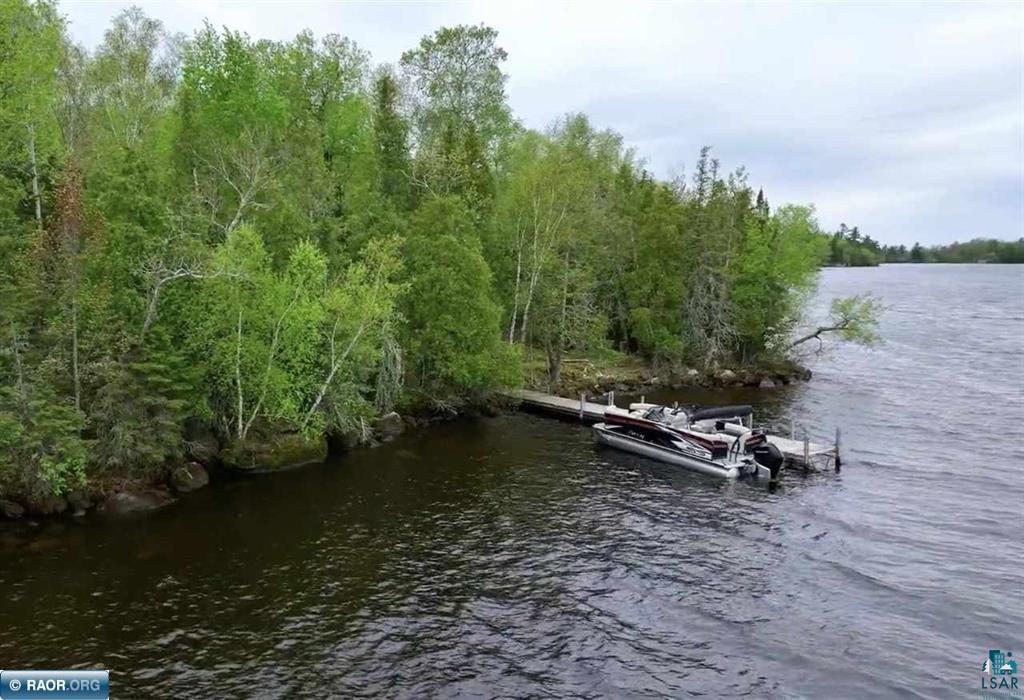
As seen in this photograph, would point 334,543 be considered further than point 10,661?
Yes

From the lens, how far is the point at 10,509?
25328 millimetres

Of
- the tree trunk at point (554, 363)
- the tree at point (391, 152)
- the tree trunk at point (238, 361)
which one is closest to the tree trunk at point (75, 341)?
the tree trunk at point (238, 361)

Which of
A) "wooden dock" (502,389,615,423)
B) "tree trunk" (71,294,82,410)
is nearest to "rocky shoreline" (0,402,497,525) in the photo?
"tree trunk" (71,294,82,410)

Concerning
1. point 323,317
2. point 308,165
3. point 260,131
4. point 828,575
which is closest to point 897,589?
point 828,575

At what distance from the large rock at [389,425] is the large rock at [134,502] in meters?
12.7

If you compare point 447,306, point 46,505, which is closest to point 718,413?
point 447,306

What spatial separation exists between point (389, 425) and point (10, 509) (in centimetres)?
1820

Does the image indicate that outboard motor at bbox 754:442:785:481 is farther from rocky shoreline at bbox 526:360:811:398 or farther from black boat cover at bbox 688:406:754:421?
rocky shoreline at bbox 526:360:811:398

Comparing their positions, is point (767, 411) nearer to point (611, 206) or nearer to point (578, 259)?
point (578, 259)

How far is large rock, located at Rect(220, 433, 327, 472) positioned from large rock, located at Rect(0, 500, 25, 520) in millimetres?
8088

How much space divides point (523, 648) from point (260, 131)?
3264 centimetres

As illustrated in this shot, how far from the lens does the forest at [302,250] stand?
27.5 m

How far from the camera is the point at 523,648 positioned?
18562 mm

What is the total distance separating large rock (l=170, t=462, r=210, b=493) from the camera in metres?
29.4
